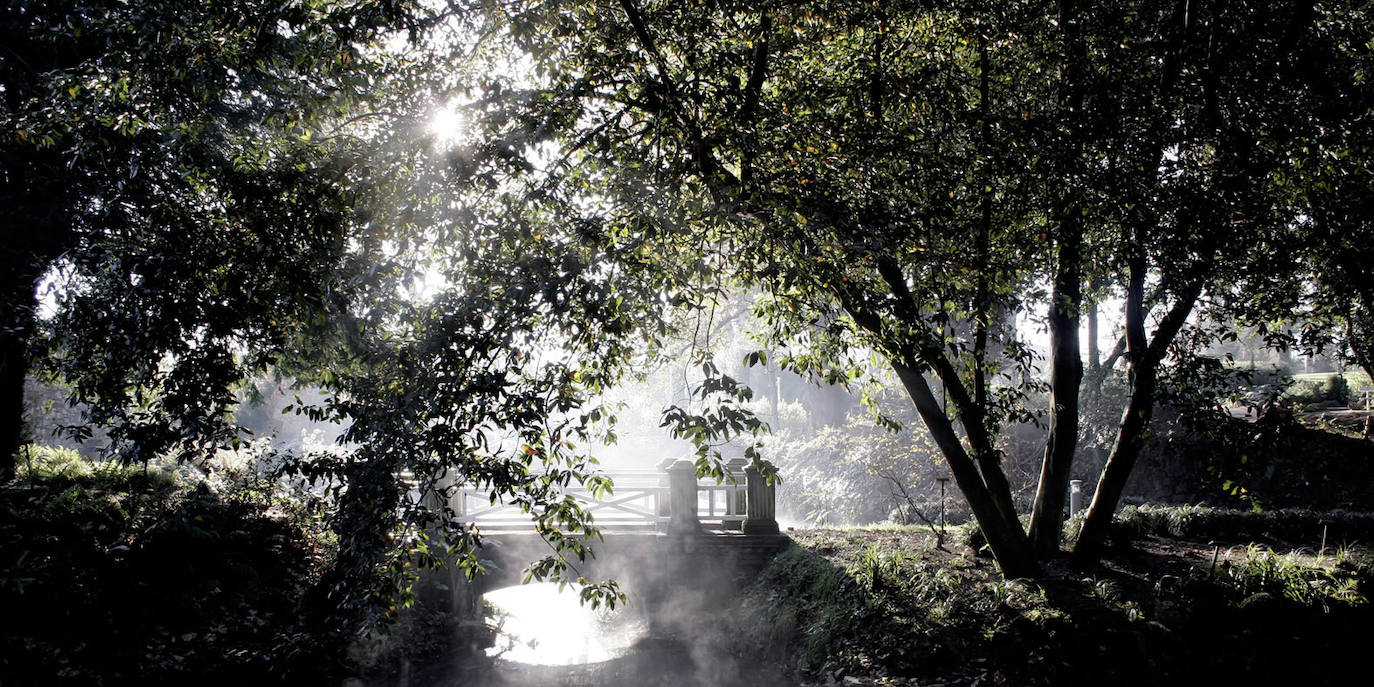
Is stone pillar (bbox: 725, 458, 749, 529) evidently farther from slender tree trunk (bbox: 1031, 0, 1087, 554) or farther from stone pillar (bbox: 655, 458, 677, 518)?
slender tree trunk (bbox: 1031, 0, 1087, 554)

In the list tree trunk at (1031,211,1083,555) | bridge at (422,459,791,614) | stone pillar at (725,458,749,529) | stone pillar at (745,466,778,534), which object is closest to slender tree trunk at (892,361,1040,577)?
tree trunk at (1031,211,1083,555)

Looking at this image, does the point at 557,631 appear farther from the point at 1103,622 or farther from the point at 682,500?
the point at 1103,622

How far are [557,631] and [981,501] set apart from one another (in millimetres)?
9043

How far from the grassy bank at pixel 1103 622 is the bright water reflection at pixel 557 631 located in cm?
380

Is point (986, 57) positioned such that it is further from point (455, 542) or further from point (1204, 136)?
point (455, 542)

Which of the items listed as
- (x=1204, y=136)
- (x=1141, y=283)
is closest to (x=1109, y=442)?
(x=1141, y=283)

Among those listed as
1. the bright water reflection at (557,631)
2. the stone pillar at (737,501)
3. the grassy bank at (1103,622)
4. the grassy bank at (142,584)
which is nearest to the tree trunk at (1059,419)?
the grassy bank at (1103,622)

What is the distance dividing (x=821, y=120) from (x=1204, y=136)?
351 centimetres

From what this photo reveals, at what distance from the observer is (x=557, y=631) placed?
1384 cm

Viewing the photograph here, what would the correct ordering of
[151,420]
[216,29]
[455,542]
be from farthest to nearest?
[216,29]
[151,420]
[455,542]

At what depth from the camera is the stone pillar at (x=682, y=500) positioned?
539 inches

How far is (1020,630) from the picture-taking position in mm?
7480

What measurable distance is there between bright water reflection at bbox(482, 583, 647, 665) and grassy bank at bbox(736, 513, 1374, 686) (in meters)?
3.80

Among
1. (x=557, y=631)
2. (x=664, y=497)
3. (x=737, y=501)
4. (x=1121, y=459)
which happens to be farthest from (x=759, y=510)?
(x=1121, y=459)
